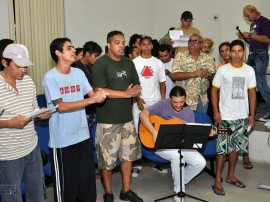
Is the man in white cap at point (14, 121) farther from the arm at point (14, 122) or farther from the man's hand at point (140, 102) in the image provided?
the man's hand at point (140, 102)

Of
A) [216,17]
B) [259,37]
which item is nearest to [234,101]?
[259,37]

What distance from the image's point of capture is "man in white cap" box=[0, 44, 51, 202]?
2.58 m

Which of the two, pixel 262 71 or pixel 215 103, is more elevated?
pixel 262 71

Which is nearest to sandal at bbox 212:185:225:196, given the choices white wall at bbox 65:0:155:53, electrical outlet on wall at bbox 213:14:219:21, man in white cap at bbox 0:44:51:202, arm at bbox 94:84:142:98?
arm at bbox 94:84:142:98

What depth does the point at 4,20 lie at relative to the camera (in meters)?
5.59

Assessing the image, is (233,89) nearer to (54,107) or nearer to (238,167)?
(238,167)

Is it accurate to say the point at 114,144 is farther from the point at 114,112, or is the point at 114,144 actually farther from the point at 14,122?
the point at 14,122

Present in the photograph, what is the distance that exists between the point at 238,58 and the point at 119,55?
4.60 feet

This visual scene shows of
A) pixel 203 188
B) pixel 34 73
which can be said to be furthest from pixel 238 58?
pixel 34 73

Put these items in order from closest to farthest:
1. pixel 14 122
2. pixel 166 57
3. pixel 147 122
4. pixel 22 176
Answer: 1. pixel 14 122
2. pixel 22 176
3. pixel 147 122
4. pixel 166 57

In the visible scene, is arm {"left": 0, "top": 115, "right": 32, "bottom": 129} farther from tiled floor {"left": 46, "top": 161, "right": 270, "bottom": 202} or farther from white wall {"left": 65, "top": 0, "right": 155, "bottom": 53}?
white wall {"left": 65, "top": 0, "right": 155, "bottom": 53}

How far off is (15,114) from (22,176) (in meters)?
0.53

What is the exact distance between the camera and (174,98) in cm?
412

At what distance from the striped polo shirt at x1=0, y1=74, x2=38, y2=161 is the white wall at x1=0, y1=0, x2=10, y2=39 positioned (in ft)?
10.2
